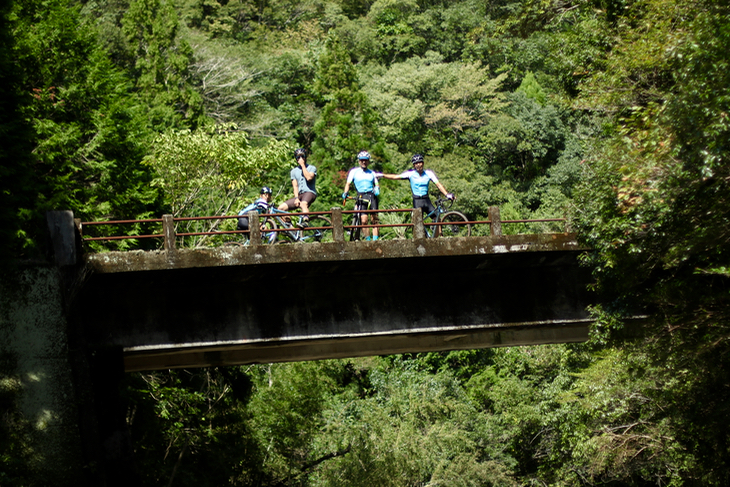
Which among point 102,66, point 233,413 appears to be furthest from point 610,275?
point 102,66

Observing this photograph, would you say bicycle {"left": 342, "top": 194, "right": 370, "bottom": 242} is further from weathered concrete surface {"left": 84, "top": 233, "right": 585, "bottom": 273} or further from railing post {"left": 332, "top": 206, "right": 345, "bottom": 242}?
weathered concrete surface {"left": 84, "top": 233, "right": 585, "bottom": 273}

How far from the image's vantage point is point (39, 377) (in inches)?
443

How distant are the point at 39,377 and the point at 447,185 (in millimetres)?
29515

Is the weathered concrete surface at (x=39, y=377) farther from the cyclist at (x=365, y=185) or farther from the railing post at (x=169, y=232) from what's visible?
the cyclist at (x=365, y=185)

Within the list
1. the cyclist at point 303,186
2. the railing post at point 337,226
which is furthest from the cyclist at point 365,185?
the railing post at point 337,226

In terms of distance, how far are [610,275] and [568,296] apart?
1259 millimetres

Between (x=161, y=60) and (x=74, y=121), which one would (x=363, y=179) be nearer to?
(x=74, y=121)

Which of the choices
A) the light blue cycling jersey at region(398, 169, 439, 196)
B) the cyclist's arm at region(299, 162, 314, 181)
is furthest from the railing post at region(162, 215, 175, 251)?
the light blue cycling jersey at region(398, 169, 439, 196)

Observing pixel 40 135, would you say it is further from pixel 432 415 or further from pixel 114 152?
pixel 432 415

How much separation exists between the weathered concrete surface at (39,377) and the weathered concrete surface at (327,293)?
577 mm

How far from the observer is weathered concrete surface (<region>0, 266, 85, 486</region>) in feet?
36.6

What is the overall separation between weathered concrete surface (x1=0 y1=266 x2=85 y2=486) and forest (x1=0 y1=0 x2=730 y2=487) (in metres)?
0.28

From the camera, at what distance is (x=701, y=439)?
15.1 metres

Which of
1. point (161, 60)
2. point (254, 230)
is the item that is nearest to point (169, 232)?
point (254, 230)
